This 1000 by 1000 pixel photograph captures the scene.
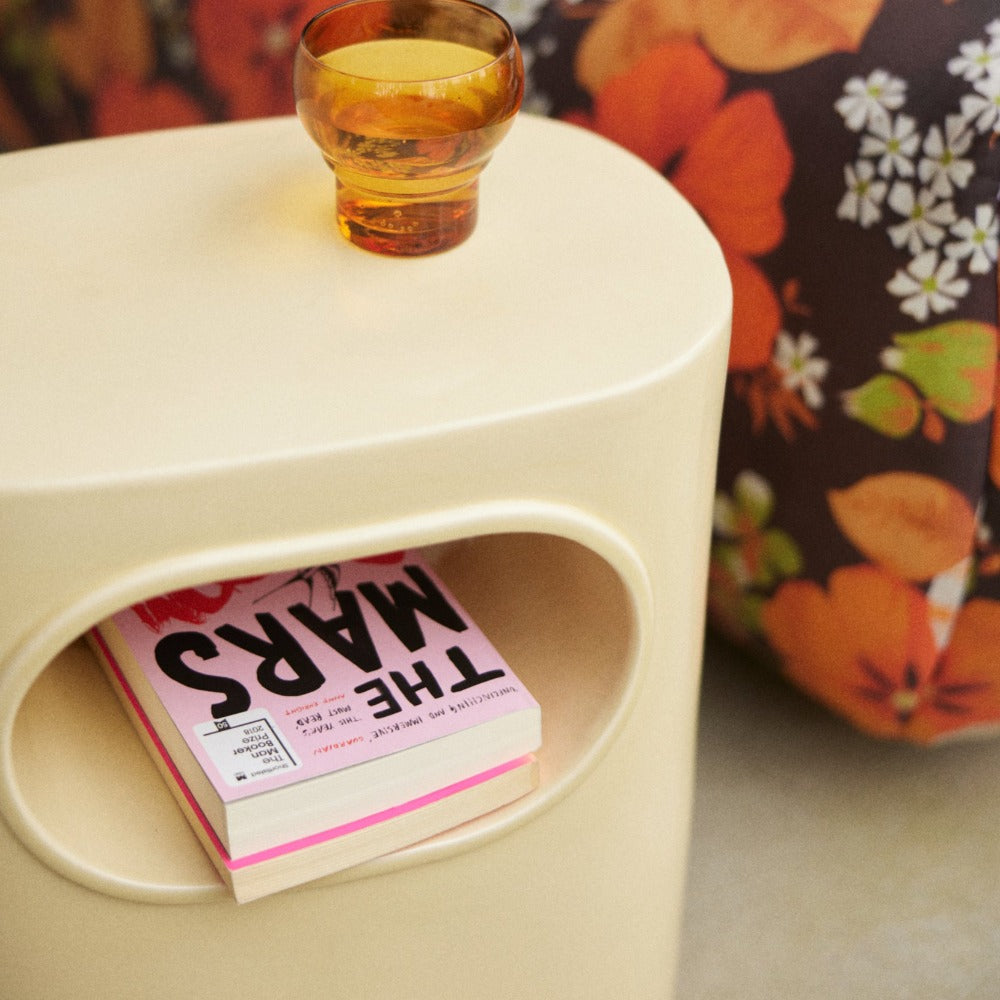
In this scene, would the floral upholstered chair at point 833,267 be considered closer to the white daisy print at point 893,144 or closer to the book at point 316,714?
the white daisy print at point 893,144

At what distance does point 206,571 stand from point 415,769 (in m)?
0.17

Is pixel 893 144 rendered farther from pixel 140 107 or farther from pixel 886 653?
pixel 140 107

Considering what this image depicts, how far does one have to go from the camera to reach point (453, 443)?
572 mm

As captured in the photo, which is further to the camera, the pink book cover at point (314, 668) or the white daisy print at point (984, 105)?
the white daisy print at point (984, 105)

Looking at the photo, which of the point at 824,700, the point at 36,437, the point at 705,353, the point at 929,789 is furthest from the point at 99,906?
the point at 929,789

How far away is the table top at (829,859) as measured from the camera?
37.6 inches

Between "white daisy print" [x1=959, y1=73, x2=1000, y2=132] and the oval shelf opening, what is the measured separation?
0.36m

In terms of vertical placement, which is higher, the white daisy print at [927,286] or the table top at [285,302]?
the table top at [285,302]

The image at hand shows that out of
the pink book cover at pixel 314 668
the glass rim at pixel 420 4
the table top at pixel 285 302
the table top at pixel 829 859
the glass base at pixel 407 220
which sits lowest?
the table top at pixel 829 859

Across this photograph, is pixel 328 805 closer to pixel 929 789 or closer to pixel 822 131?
pixel 822 131

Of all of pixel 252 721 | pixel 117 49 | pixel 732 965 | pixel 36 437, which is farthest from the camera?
pixel 117 49

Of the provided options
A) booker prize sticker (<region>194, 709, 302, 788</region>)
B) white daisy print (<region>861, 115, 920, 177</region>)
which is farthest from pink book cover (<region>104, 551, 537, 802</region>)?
white daisy print (<region>861, 115, 920, 177</region>)

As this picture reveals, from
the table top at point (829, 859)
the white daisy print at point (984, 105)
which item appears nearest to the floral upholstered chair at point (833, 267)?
the white daisy print at point (984, 105)

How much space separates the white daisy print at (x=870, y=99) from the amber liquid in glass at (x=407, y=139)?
0.88 ft
